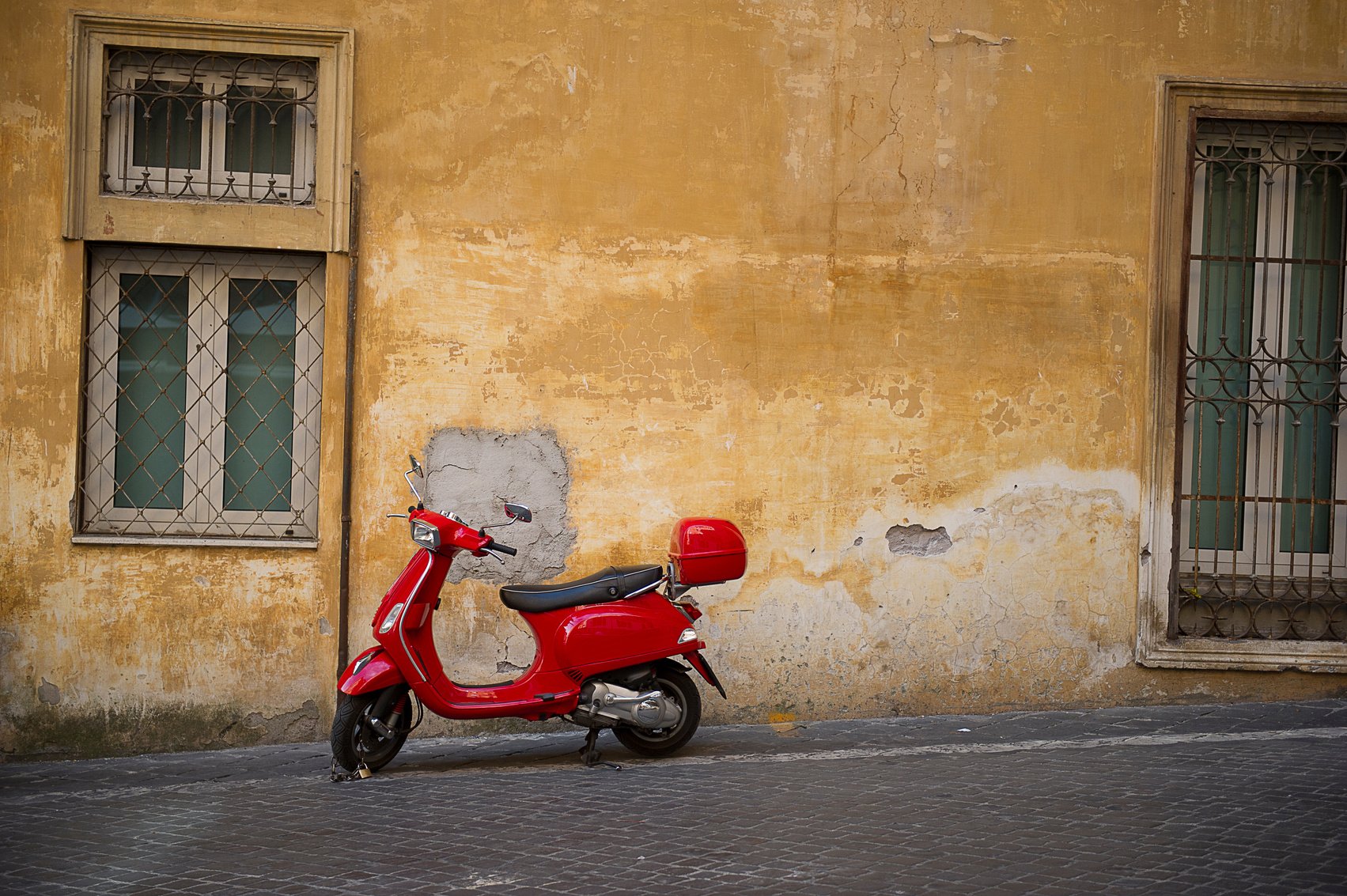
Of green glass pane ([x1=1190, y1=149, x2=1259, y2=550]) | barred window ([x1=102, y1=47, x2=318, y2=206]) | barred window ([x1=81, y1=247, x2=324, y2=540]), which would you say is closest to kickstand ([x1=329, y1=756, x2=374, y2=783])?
barred window ([x1=81, y1=247, x2=324, y2=540])

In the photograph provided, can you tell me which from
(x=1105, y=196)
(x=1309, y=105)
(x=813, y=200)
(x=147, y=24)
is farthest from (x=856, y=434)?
(x=147, y=24)

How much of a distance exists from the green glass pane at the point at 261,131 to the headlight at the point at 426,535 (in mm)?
2290

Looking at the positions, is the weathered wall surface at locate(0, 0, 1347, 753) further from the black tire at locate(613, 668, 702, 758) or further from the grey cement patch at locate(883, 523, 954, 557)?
the black tire at locate(613, 668, 702, 758)

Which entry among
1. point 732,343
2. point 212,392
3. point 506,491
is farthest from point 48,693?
point 732,343

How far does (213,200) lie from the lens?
666 centimetres

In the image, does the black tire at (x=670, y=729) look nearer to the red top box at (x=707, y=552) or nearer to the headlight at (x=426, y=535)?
the red top box at (x=707, y=552)

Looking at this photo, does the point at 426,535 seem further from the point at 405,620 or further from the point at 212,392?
the point at 212,392

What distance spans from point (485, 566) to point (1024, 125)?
379cm

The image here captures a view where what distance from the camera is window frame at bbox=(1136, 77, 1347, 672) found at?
6.96 metres

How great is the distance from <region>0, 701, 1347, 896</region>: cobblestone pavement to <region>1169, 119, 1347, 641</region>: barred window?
0.81 metres

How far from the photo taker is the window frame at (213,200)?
648cm

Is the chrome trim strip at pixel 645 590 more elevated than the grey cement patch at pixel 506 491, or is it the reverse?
the grey cement patch at pixel 506 491

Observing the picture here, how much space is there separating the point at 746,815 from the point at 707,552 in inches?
53.6

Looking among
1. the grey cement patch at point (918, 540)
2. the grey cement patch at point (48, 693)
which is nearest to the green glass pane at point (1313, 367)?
the grey cement patch at point (918, 540)
